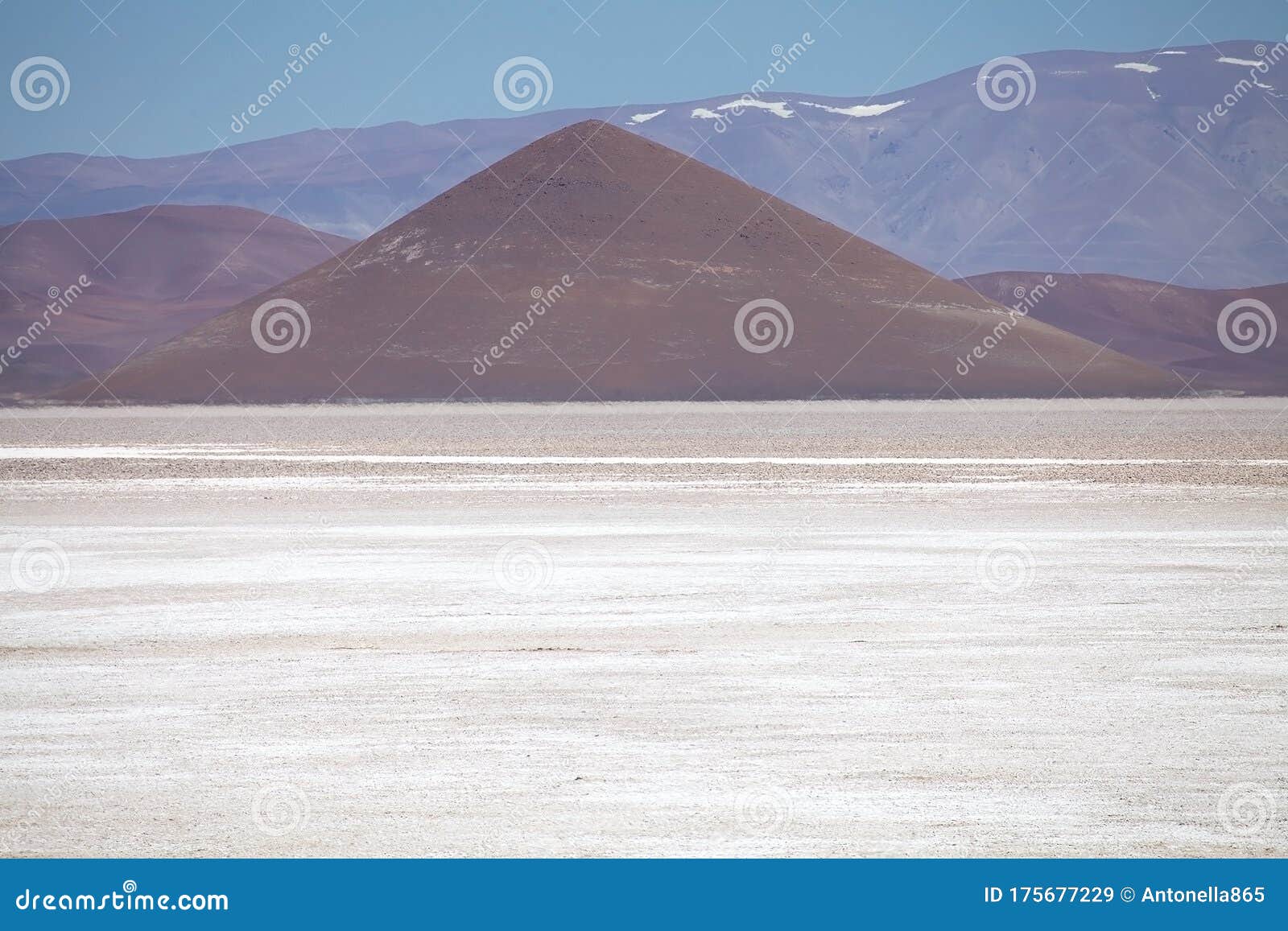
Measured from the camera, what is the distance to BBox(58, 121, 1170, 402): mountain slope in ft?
332

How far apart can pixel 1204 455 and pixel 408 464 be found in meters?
18.6

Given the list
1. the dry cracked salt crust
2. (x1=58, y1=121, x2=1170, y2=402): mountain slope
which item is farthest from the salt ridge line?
(x1=58, y1=121, x2=1170, y2=402): mountain slope

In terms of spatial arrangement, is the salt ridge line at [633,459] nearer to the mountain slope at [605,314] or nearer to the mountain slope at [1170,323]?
the mountain slope at [605,314]

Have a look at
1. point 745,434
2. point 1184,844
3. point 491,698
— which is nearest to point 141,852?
point 491,698

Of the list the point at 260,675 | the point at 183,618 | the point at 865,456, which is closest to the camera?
the point at 260,675

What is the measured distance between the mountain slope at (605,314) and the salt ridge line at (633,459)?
56780mm

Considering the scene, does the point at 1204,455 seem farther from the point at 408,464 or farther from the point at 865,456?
the point at 408,464

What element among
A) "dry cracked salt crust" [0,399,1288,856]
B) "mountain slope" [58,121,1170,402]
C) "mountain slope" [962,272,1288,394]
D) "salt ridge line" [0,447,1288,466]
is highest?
"mountain slope" [962,272,1288,394]

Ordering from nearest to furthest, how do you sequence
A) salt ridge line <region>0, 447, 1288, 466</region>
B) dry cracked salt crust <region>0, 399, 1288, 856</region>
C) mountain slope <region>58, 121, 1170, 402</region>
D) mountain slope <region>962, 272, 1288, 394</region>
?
dry cracked salt crust <region>0, 399, 1288, 856</region>
salt ridge line <region>0, 447, 1288, 466</region>
mountain slope <region>58, 121, 1170, 402</region>
mountain slope <region>962, 272, 1288, 394</region>

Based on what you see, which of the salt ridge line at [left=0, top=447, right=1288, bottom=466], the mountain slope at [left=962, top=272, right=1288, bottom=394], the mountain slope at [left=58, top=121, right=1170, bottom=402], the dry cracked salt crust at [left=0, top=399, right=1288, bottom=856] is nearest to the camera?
the dry cracked salt crust at [left=0, top=399, right=1288, bottom=856]

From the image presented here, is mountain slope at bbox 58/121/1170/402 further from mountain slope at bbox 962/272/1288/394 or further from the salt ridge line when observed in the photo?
mountain slope at bbox 962/272/1288/394

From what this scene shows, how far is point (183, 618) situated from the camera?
45.2 feet

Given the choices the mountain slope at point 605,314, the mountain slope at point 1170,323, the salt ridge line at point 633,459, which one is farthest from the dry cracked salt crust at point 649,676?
the mountain slope at point 1170,323

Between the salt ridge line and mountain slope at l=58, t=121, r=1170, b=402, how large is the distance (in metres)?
56.8
